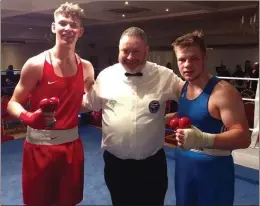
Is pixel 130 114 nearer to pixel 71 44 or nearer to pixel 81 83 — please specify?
pixel 81 83

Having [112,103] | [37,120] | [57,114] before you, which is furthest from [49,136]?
[112,103]

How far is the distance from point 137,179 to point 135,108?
0.34 m

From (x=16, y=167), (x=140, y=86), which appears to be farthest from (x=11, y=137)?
(x=140, y=86)

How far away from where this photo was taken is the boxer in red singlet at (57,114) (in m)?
1.46

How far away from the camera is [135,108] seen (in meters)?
1.46

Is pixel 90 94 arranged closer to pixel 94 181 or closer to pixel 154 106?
pixel 154 106

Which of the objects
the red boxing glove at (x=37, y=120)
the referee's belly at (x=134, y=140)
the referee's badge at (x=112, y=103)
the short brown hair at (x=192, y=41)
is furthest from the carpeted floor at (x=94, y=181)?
the short brown hair at (x=192, y=41)

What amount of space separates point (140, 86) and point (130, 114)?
0.14 meters

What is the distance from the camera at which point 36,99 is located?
1.49 meters

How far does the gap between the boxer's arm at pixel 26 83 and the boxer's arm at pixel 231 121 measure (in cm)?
79

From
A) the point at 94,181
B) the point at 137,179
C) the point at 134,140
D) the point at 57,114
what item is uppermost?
the point at 57,114

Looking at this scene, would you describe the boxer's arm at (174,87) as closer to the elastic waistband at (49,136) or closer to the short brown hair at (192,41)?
the short brown hair at (192,41)

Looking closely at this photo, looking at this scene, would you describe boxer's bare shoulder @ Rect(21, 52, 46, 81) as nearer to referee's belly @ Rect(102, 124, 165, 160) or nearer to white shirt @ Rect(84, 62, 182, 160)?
white shirt @ Rect(84, 62, 182, 160)

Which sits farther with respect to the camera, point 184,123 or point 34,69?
point 34,69
